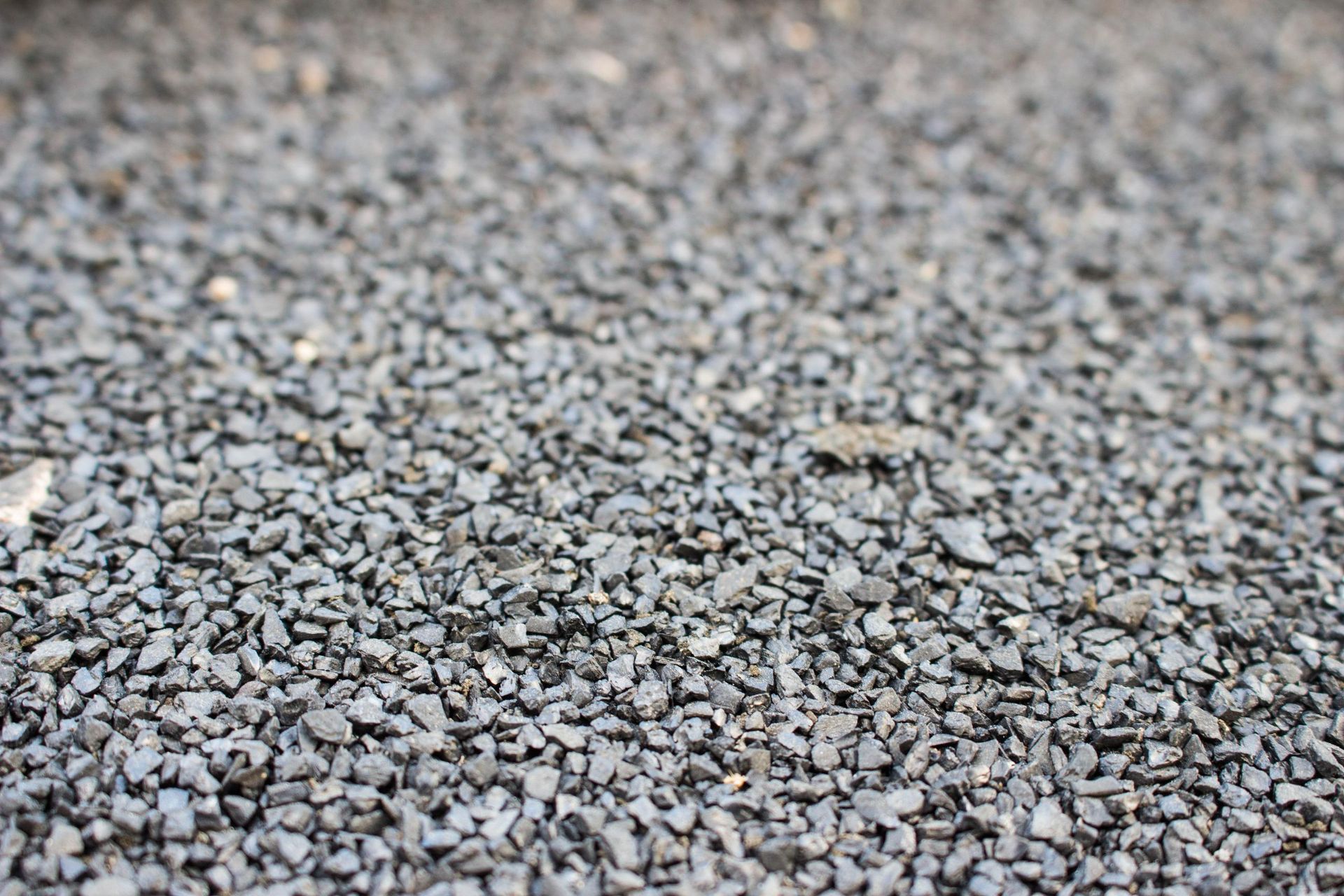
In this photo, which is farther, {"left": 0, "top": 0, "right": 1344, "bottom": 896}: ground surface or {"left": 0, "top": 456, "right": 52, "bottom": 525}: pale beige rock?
{"left": 0, "top": 456, "right": 52, "bottom": 525}: pale beige rock

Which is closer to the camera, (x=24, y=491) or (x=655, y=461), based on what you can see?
(x=24, y=491)

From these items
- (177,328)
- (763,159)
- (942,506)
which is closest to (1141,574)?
(942,506)

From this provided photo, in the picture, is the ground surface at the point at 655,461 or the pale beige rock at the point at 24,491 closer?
the ground surface at the point at 655,461

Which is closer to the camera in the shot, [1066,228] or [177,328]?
[177,328]

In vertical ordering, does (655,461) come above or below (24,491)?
above

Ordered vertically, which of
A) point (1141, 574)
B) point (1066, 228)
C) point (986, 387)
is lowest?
point (1141, 574)

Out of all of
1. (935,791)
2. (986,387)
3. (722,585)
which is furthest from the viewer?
(986,387)

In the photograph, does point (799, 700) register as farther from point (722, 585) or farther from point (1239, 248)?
point (1239, 248)

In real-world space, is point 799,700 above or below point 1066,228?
below
